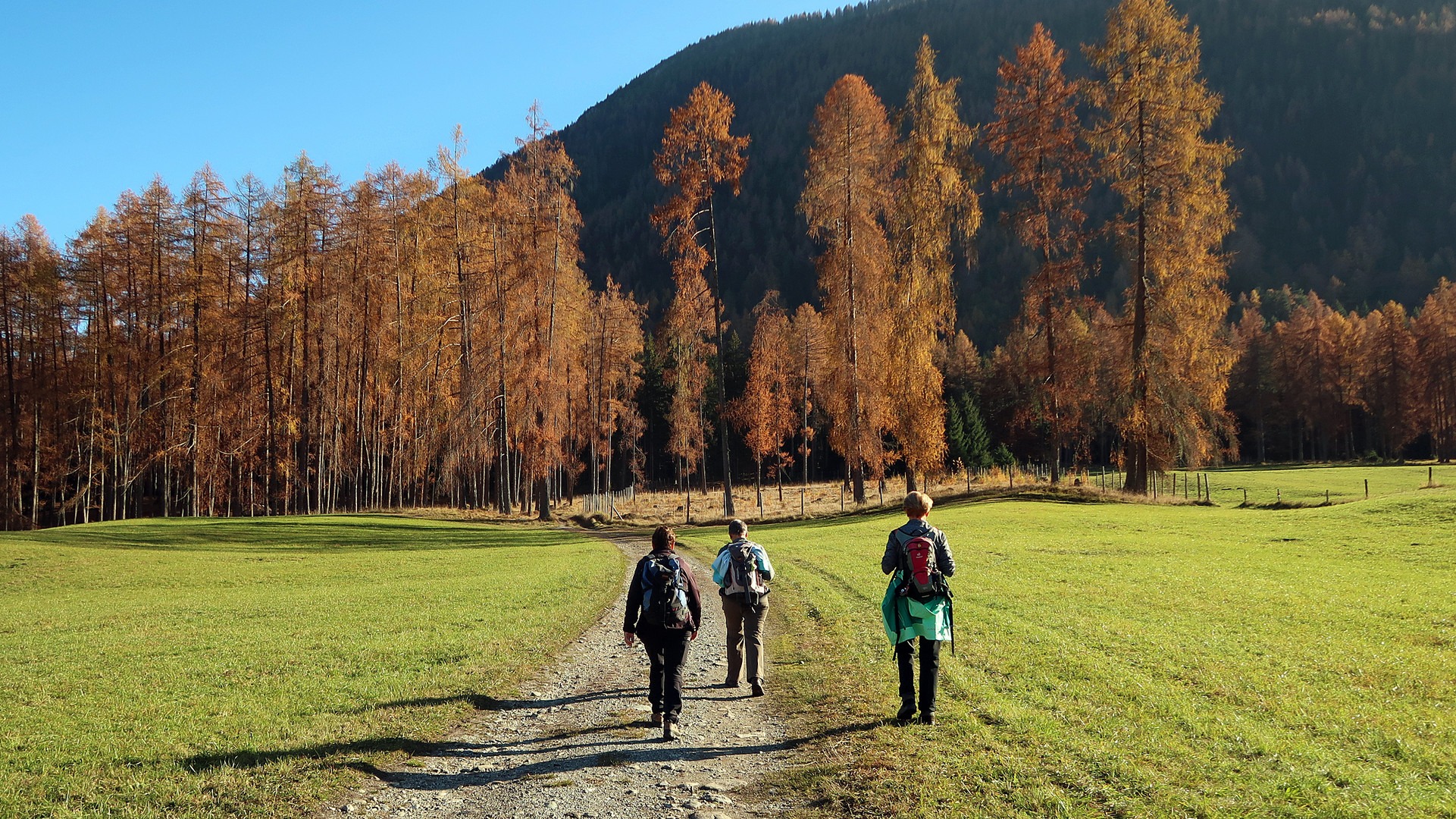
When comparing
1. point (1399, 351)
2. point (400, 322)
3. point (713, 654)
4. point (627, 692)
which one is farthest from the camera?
point (1399, 351)

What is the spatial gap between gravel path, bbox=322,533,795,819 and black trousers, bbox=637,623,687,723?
301 millimetres

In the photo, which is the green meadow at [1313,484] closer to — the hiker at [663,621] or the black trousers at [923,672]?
the black trousers at [923,672]

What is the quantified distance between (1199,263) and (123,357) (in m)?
55.4

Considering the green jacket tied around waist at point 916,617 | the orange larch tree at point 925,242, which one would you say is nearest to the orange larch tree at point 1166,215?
the orange larch tree at point 925,242

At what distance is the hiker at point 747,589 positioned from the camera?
8.79 meters

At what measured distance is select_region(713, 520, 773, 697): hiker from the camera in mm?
8787

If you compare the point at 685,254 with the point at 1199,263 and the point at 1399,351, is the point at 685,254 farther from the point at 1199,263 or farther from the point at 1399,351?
the point at 1399,351

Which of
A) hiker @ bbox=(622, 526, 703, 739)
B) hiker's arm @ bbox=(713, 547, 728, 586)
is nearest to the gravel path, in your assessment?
hiker @ bbox=(622, 526, 703, 739)

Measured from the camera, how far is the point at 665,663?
7.66m

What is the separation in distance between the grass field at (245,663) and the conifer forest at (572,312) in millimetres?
14745

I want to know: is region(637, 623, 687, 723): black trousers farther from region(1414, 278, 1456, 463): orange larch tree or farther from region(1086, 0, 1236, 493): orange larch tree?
region(1414, 278, 1456, 463): orange larch tree

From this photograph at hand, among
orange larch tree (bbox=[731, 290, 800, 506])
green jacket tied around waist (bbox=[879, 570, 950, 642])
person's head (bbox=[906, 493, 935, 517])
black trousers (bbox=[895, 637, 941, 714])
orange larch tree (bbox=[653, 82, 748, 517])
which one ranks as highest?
orange larch tree (bbox=[653, 82, 748, 517])

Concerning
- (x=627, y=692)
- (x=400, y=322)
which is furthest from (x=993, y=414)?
(x=627, y=692)

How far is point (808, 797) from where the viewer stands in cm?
568
